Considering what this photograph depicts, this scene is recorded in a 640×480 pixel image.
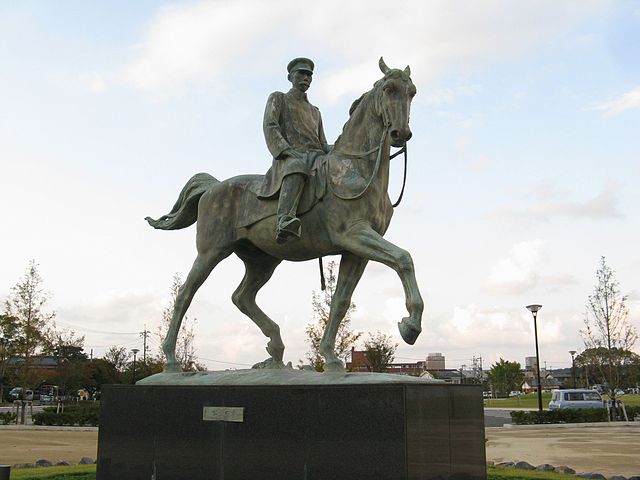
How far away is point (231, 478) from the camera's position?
6.12m

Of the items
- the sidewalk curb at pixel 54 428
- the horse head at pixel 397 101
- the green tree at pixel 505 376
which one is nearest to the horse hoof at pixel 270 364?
the horse head at pixel 397 101

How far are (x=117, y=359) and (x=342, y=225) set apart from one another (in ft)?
172

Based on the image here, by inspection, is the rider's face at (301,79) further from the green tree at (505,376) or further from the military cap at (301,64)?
the green tree at (505,376)

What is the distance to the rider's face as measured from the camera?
7516 mm

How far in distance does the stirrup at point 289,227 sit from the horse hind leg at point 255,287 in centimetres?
135

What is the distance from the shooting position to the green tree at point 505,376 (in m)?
79.2

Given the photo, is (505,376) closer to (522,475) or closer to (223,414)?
(522,475)

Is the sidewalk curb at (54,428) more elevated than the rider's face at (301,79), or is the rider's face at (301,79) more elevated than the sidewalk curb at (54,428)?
the rider's face at (301,79)

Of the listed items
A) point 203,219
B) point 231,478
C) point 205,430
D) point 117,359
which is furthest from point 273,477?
point 117,359

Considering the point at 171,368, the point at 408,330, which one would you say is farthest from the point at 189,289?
the point at 408,330

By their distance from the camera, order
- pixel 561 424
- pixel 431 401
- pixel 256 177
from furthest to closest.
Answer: pixel 561 424
pixel 256 177
pixel 431 401

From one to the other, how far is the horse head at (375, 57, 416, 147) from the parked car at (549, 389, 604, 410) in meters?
31.5

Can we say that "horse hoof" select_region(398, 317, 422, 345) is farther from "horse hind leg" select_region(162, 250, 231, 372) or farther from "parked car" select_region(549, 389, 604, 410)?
"parked car" select_region(549, 389, 604, 410)

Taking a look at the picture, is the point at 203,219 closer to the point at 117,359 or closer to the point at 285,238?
the point at 285,238
